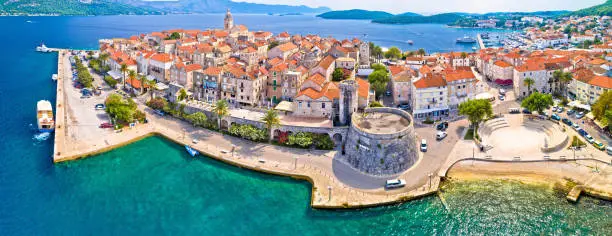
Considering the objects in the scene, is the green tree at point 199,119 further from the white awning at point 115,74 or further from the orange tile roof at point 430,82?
the white awning at point 115,74

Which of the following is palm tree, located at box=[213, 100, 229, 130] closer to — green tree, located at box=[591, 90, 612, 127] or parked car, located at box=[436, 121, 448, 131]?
parked car, located at box=[436, 121, 448, 131]

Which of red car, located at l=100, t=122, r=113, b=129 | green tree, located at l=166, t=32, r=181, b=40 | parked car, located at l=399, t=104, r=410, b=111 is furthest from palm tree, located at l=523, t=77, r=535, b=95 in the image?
green tree, located at l=166, t=32, r=181, b=40

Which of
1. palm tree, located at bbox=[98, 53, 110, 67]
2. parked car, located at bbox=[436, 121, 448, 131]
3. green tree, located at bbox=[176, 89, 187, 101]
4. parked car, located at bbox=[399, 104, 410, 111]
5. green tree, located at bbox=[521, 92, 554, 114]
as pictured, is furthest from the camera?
palm tree, located at bbox=[98, 53, 110, 67]

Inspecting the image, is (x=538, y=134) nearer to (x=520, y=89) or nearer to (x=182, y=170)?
(x=520, y=89)

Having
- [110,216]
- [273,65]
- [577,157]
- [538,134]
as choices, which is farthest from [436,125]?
[110,216]

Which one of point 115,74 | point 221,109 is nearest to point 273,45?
point 115,74

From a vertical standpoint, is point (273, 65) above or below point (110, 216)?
above
